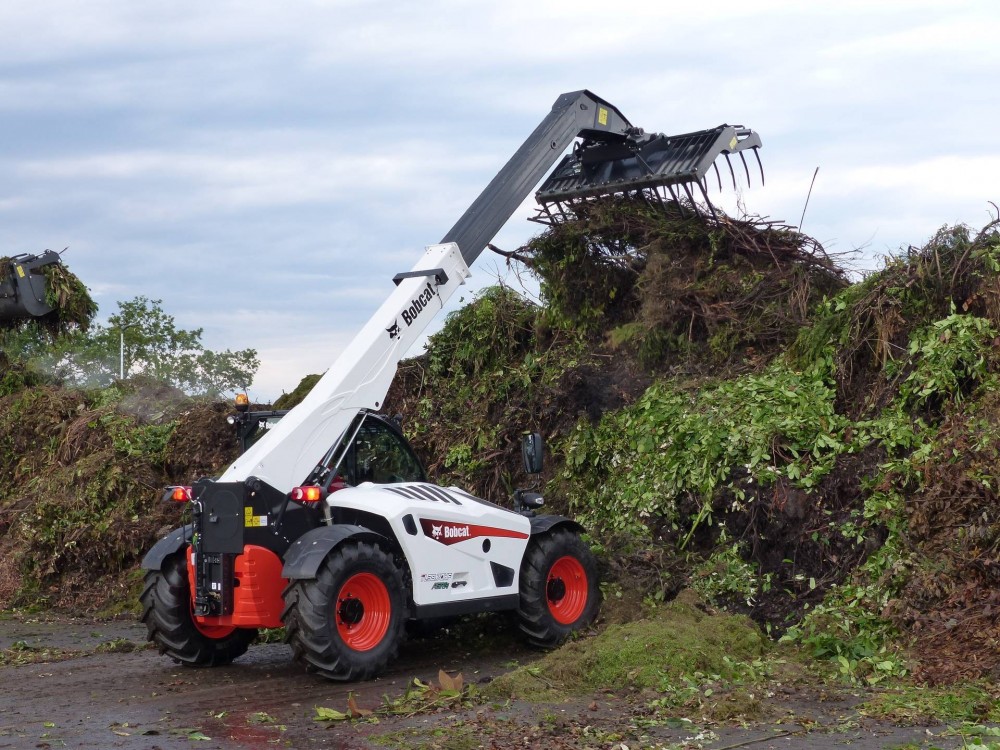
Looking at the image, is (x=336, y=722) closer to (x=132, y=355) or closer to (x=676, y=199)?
(x=676, y=199)

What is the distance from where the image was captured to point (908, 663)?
8.49m

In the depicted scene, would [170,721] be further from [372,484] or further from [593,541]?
[593,541]

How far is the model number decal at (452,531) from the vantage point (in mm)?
9547

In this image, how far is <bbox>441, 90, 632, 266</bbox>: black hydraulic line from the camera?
38.3ft

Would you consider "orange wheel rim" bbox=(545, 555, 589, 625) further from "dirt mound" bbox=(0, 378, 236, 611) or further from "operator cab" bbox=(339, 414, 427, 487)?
"dirt mound" bbox=(0, 378, 236, 611)

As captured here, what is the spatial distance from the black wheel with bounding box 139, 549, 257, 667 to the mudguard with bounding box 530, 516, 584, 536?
2793mm

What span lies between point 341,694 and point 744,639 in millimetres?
3276

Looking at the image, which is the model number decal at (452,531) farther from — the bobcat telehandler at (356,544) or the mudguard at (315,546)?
the mudguard at (315,546)

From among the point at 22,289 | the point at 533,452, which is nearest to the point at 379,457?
the point at 533,452

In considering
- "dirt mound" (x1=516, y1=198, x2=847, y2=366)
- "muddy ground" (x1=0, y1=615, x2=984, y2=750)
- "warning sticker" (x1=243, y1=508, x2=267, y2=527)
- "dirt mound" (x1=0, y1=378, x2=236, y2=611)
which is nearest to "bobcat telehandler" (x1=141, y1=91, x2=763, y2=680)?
"warning sticker" (x1=243, y1=508, x2=267, y2=527)

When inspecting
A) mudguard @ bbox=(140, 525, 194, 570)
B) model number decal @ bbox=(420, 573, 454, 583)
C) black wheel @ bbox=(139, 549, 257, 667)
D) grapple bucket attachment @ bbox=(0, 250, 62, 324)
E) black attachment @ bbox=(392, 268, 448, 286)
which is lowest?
black wheel @ bbox=(139, 549, 257, 667)

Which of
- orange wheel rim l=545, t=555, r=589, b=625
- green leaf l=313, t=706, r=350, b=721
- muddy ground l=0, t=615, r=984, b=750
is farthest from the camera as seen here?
orange wheel rim l=545, t=555, r=589, b=625

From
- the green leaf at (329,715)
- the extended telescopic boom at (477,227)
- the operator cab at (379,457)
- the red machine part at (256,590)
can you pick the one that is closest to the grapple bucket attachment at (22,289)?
the extended telescopic boom at (477,227)

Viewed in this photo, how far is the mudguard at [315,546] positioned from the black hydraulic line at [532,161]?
135 inches
